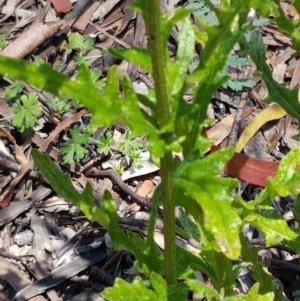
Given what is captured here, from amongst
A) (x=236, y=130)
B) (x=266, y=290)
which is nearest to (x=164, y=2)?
(x=236, y=130)

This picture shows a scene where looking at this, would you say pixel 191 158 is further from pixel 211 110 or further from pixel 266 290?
pixel 211 110

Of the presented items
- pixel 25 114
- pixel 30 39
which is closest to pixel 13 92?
pixel 25 114

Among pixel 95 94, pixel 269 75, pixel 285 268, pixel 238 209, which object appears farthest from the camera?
pixel 285 268

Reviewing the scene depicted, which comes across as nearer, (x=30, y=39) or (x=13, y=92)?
(x=13, y=92)

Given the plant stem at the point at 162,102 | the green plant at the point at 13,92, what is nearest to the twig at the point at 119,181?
the green plant at the point at 13,92

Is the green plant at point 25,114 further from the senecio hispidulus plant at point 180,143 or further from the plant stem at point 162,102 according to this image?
the plant stem at point 162,102

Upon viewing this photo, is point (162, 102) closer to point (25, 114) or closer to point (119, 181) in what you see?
point (119, 181)

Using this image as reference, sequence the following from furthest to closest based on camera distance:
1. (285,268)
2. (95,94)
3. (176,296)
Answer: (285,268), (176,296), (95,94)
